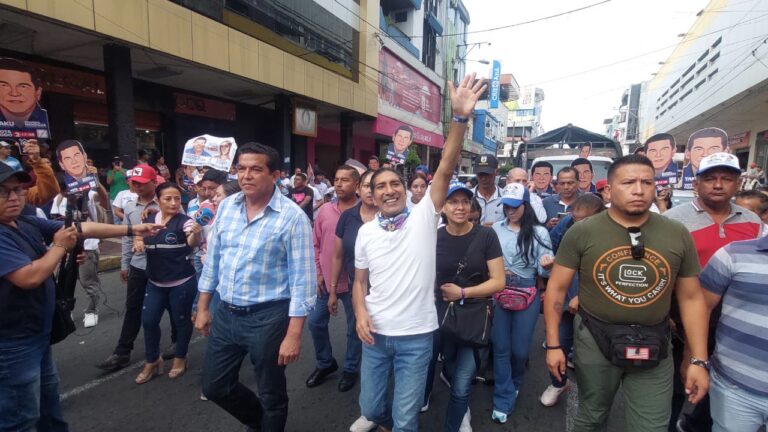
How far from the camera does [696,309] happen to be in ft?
6.41

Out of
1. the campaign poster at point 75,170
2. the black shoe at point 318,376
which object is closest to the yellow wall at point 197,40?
the campaign poster at point 75,170

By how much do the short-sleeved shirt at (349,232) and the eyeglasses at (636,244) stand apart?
1.94 meters

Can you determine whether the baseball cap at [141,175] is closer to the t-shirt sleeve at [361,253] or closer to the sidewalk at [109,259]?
the t-shirt sleeve at [361,253]

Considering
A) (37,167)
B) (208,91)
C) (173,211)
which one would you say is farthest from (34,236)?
(208,91)

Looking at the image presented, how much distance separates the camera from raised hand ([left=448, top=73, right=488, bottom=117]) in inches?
82.2

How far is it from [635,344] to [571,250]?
0.54 m

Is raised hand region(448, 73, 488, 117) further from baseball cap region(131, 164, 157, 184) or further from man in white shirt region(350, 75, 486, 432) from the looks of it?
baseball cap region(131, 164, 157, 184)

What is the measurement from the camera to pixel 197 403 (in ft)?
10.2

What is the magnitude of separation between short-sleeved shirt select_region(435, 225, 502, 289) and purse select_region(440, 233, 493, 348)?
41 mm

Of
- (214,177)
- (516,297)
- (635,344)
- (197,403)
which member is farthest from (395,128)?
(635,344)

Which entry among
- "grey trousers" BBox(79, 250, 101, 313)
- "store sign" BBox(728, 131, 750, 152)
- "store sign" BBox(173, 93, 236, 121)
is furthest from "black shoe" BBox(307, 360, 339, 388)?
"store sign" BBox(728, 131, 750, 152)

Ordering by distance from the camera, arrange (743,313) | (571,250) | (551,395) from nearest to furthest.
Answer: (743,313) → (571,250) → (551,395)

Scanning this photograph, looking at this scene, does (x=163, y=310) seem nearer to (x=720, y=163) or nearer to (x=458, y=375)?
(x=458, y=375)

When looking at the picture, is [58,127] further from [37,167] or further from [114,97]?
[37,167]
